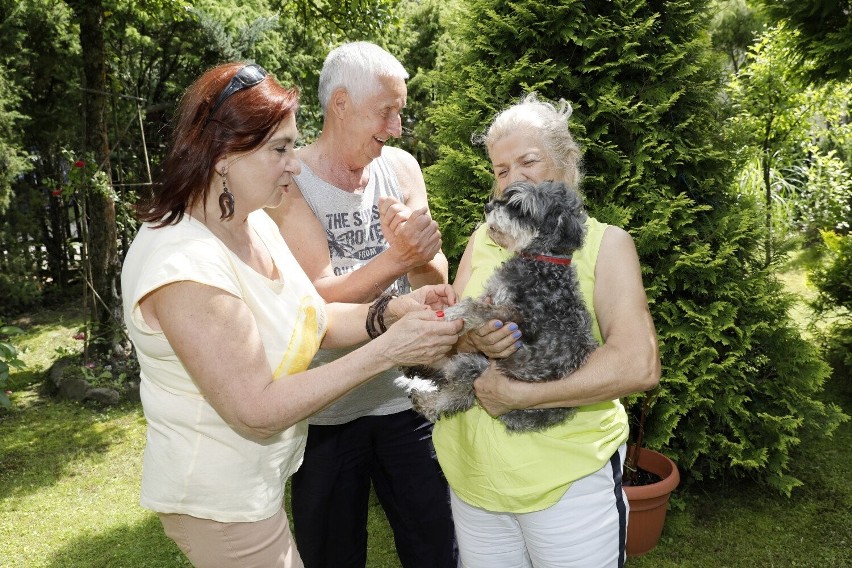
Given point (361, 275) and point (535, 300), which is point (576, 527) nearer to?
point (535, 300)

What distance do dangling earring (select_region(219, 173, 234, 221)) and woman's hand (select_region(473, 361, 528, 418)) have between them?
991 mm

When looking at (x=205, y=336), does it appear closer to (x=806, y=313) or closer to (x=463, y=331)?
(x=463, y=331)

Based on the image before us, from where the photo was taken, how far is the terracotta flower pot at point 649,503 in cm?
392

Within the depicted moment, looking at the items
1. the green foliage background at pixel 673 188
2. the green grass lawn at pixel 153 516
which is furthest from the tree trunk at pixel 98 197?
the green foliage background at pixel 673 188

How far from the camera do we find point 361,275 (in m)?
2.48

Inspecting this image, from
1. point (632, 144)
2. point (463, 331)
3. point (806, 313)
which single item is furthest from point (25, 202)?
point (806, 313)

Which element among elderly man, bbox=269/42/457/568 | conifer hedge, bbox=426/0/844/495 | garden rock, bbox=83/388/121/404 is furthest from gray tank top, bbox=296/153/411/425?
garden rock, bbox=83/388/121/404

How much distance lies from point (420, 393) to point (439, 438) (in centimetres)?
20

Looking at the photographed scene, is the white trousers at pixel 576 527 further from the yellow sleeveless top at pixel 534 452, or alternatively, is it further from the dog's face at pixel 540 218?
the dog's face at pixel 540 218

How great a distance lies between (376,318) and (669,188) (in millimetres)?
2470

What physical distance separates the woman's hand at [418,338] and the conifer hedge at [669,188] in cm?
230

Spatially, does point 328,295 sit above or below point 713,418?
above

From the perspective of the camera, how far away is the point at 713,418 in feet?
14.5

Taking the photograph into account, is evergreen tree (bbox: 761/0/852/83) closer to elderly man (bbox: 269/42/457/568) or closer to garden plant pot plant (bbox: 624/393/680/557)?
garden plant pot plant (bbox: 624/393/680/557)
